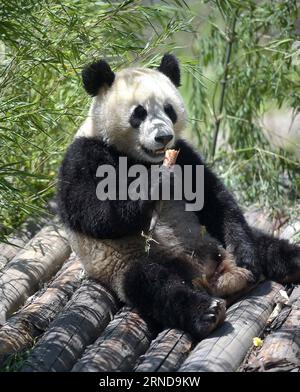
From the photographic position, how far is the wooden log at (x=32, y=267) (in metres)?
3.89

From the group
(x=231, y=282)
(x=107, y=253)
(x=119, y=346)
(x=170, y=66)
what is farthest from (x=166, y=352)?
(x=170, y=66)

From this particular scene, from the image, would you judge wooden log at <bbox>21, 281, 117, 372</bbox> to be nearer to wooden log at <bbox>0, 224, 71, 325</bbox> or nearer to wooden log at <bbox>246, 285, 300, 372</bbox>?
wooden log at <bbox>0, 224, 71, 325</bbox>

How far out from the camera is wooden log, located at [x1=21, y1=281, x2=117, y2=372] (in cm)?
315

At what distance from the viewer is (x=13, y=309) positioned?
12.6 ft

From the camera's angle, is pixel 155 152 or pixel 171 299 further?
pixel 155 152

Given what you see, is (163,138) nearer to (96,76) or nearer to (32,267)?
(96,76)

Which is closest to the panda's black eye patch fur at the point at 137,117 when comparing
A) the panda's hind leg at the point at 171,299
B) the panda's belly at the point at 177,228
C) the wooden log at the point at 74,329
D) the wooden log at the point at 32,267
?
the panda's belly at the point at 177,228

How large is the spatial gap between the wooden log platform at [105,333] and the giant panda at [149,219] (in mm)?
104

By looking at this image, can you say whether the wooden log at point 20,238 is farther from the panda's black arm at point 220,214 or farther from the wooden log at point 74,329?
the panda's black arm at point 220,214

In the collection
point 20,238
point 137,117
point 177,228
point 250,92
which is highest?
point 250,92

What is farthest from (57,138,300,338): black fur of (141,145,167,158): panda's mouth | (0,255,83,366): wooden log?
(0,255,83,366): wooden log

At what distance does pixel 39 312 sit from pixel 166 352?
715 mm

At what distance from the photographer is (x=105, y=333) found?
3.48 metres
